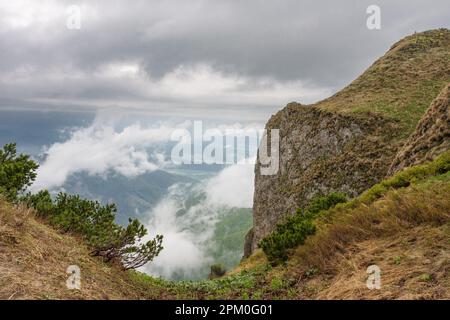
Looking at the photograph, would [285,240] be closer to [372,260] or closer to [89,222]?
[372,260]

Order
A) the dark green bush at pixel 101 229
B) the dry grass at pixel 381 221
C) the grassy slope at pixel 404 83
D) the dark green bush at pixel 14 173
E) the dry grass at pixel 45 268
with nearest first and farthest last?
the dry grass at pixel 45 268 < the dry grass at pixel 381 221 < the dark green bush at pixel 101 229 < the dark green bush at pixel 14 173 < the grassy slope at pixel 404 83

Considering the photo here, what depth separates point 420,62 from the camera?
64.8m

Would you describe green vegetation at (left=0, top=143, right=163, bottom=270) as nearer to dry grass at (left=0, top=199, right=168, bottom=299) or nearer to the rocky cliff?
dry grass at (left=0, top=199, right=168, bottom=299)

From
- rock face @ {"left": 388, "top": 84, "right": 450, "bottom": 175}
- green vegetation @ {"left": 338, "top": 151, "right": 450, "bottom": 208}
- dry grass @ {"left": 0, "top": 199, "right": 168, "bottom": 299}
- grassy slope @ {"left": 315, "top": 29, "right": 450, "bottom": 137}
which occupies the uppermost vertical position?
grassy slope @ {"left": 315, "top": 29, "right": 450, "bottom": 137}

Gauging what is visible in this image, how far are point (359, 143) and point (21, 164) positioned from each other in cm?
3822

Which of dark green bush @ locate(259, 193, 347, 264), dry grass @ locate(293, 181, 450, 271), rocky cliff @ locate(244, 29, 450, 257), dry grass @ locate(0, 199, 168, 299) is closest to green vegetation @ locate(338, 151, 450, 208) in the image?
dark green bush @ locate(259, 193, 347, 264)

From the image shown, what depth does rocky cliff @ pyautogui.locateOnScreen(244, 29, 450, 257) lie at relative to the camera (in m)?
42.5

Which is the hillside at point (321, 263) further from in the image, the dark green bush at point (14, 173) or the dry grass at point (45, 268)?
the dark green bush at point (14, 173)

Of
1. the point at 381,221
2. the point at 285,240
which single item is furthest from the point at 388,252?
the point at 285,240

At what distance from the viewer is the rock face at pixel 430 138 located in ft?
74.1

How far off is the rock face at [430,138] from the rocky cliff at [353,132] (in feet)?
38.3

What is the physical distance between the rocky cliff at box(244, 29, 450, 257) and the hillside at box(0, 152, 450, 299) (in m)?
29.6

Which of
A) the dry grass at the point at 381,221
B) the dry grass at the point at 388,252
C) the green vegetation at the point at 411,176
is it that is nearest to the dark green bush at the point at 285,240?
the dry grass at the point at 388,252
